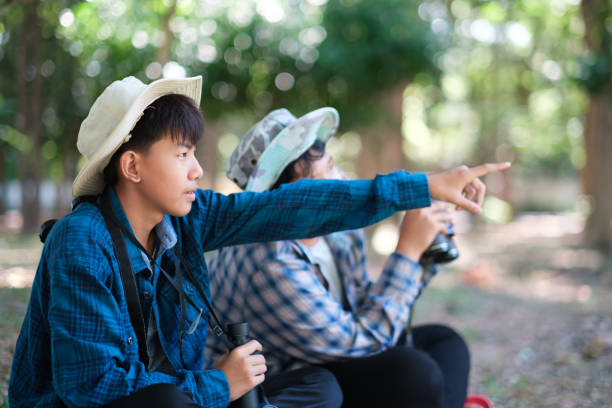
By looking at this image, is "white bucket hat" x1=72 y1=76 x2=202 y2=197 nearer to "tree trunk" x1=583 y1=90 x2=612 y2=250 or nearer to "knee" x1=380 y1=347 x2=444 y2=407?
"knee" x1=380 y1=347 x2=444 y2=407

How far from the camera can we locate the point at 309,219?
1.99 m

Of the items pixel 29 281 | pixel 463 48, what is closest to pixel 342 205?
pixel 29 281

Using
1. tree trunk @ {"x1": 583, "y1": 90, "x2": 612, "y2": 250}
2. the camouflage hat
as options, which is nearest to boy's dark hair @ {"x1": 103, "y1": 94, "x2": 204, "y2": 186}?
the camouflage hat

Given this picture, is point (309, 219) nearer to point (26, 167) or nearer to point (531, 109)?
point (26, 167)

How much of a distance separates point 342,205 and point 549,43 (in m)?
15.8

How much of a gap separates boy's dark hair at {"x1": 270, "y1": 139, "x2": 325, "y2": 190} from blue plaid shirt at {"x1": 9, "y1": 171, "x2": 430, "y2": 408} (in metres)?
0.33

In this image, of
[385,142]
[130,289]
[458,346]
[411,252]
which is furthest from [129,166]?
[385,142]

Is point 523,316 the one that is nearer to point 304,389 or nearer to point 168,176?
point 304,389

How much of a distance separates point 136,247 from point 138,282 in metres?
0.10

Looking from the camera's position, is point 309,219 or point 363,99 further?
point 363,99

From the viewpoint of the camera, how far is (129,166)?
1685 mm

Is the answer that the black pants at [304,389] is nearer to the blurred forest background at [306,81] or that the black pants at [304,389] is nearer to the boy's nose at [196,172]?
the boy's nose at [196,172]

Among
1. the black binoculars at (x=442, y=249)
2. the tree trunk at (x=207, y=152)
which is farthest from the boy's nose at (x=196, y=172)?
the tree trunk at (x=207, y=152)

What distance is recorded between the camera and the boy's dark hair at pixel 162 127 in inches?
66.7
